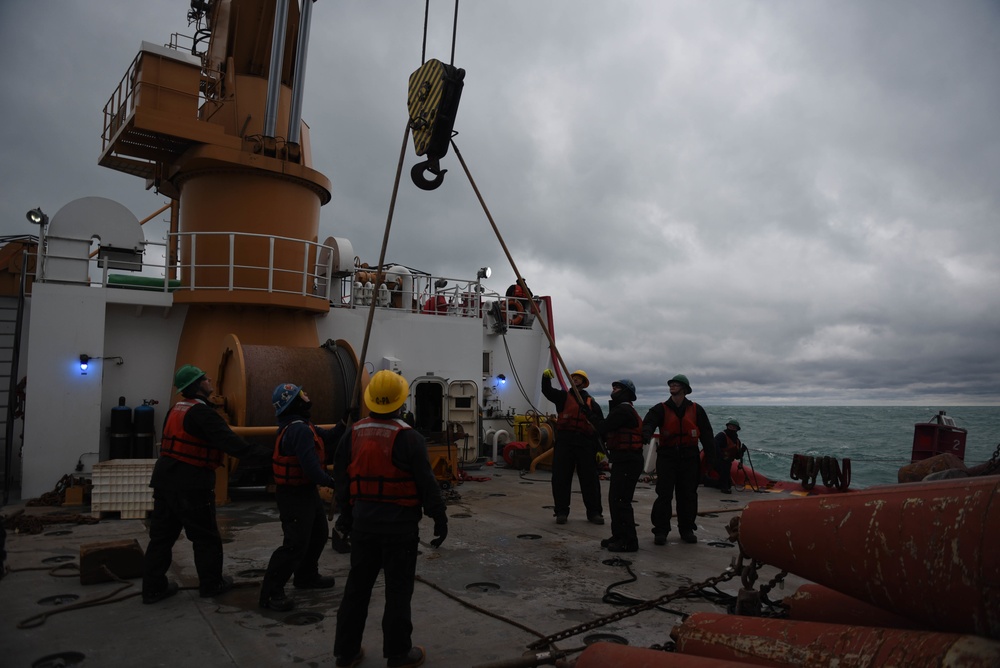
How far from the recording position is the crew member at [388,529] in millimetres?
3785

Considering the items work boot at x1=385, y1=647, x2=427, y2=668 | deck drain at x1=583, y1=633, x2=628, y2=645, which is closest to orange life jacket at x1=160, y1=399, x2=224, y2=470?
work boot at x1=385, y1=647, x2=427, y2=668

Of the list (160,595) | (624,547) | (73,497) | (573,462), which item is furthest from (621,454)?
(73,497)

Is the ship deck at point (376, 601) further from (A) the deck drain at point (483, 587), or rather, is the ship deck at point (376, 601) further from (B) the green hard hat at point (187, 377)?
(B) the green hard hat at point (187, 377)

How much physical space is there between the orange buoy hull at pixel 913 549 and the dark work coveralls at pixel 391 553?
2.08 m

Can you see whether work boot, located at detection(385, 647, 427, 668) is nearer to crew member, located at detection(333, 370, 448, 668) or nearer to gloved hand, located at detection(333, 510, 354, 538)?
crew member, located at detection(333, 370, 448, 668)

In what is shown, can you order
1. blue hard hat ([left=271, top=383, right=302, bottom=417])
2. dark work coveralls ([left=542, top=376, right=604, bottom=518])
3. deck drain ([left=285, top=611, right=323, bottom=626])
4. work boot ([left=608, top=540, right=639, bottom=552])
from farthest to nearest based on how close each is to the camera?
dark work coveralls ([left=542, top=376, right=604, bottom=518])
work boot ([left=608, top=540, right=639, bottom=552])
blue hard hat ([left=271, top=383, right=302, bottom=417])
deck drain ([left=285, top=611, right=323, bottom=626])

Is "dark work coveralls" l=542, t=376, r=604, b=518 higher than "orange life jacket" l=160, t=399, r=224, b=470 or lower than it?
lower

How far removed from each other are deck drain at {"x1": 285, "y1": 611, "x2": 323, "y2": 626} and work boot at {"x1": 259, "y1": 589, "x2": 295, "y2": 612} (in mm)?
98

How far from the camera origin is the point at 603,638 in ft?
13.8

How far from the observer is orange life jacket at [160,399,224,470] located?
5.10 m

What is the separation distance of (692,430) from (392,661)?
4.61 m

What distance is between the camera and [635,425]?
7.31 metres

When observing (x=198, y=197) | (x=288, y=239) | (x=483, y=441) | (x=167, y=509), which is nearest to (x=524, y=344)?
(x=483, y=441)

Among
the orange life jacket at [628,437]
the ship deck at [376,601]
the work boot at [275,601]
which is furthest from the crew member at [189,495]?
the orange life jacket at [628,437]
